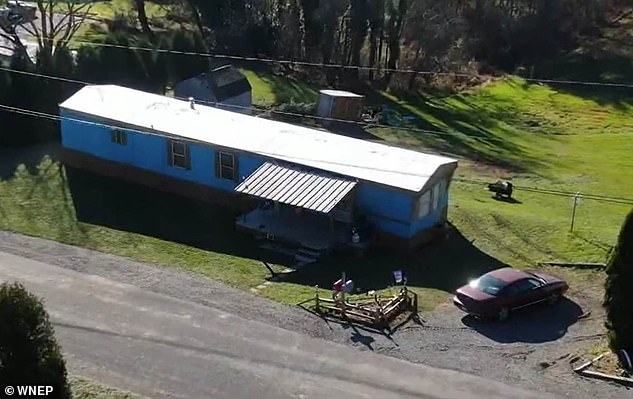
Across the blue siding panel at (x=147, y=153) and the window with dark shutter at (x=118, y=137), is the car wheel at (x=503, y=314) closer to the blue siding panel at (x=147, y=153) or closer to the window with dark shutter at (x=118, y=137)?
the blue siding panel at (x=147, y=153)

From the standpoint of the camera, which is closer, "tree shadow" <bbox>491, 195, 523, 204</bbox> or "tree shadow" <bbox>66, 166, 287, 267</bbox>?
"tree shadow" <bbox>66, 166, 287, 267</bbox>

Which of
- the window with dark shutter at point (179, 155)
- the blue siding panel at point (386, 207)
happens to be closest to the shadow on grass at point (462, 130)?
the blue siding panel at point (386, 207)

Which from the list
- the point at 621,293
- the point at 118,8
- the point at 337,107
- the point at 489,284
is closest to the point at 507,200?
the point at 489,284

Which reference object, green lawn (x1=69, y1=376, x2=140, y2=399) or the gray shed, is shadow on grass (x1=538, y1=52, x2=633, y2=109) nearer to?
the gray shed

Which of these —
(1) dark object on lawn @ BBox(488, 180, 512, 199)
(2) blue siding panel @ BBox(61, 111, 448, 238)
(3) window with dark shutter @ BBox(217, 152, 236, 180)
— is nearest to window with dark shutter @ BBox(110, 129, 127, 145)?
(2) blue siding panel @ BBox(61, 111, 448, 238)

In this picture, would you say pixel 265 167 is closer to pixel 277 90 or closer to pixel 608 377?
pixel 608 377

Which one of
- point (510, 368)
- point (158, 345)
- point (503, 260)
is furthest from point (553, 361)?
point (158, 345)

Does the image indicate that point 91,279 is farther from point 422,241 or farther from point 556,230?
point 556,230
